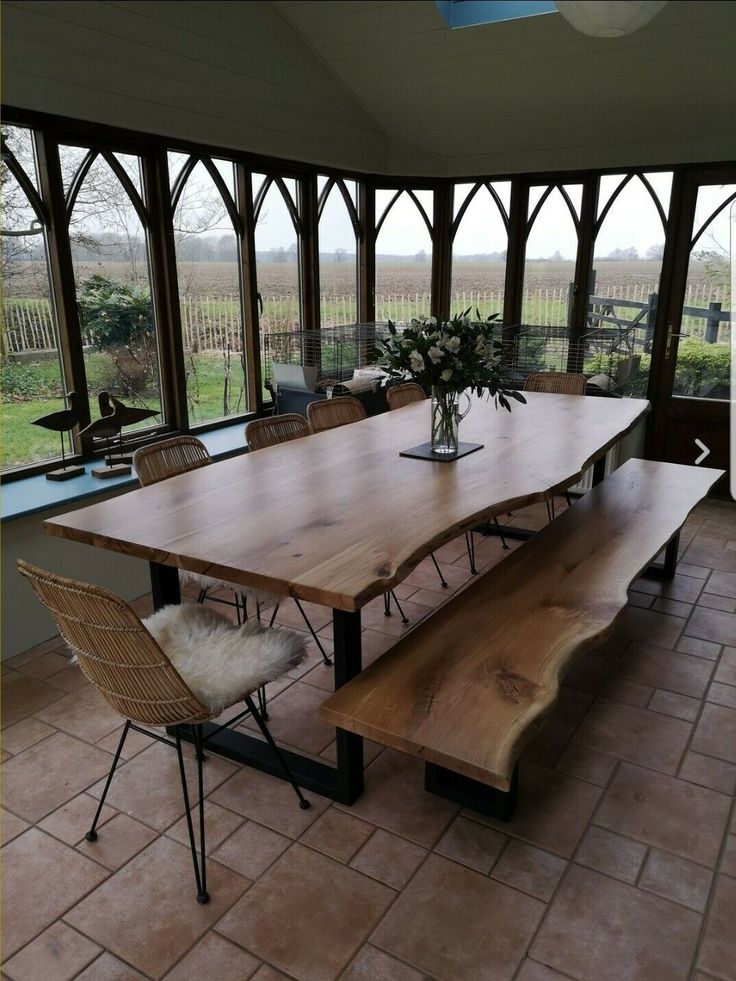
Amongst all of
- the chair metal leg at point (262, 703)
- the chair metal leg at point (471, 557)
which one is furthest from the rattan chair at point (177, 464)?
the chair metal leg at point (471, 557)

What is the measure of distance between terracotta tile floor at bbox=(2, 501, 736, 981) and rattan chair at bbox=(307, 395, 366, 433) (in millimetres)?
1340

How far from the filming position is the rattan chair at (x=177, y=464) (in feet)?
8.18

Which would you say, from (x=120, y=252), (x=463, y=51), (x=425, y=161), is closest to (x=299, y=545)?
(x=463, y=51)

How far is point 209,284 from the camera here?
12.8 feet

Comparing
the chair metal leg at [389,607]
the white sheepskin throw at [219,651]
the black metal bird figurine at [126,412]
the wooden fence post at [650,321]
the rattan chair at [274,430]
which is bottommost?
the chair metal leg at [389,607]

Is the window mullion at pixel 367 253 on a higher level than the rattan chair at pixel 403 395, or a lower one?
higher

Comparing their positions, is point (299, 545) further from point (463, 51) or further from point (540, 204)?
point (540, 204)

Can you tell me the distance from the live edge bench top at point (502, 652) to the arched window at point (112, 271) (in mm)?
2117

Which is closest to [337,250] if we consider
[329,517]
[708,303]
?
[708,303]

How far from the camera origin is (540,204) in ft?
16.0

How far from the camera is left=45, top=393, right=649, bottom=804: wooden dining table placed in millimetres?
1799

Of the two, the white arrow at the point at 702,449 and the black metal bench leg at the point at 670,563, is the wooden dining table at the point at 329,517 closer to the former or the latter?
the black metal bench leg at the point at 670,563

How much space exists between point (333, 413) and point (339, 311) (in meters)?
1.60

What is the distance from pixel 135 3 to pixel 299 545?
1428 millimetres
